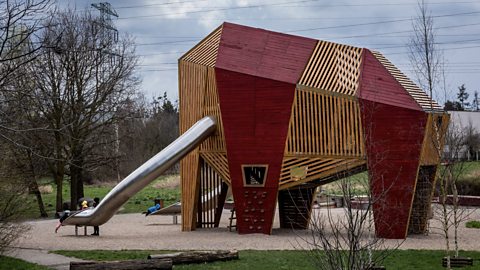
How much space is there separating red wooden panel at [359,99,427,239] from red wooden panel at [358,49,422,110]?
10.0 inches

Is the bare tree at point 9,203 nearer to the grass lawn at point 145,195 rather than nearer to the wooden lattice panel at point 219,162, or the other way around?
the wooden lattice panel at point 219,162

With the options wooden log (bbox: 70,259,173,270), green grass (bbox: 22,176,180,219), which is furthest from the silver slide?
green grass (bbox: 22,176,180,219)

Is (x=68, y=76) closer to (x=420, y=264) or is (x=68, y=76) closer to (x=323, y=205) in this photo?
(x=323, y=205)

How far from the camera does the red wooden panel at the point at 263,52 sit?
62.2 ft

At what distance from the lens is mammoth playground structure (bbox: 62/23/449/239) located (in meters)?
17.8

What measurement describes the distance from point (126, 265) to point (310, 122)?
8338mm

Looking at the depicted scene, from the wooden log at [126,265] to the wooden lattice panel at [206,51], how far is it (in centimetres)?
862

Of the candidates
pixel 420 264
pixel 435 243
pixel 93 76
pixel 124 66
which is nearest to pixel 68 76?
pixel 93 76

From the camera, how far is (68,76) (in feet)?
97.1

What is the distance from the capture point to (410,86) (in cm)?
1891

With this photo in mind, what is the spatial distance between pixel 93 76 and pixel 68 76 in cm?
185

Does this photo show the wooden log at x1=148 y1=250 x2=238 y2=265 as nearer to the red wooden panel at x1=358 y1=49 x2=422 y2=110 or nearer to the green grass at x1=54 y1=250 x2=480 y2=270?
the green grass at x1=54 y1=250 x2=480 y2=270

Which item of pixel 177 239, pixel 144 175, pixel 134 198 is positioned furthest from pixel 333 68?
pixel 134 198

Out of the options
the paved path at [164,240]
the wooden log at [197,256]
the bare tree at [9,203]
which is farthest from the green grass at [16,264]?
the wooden log at [197,256]
